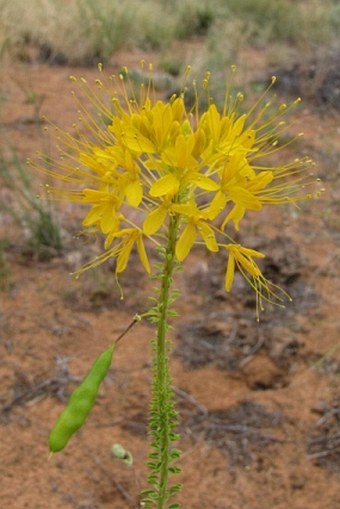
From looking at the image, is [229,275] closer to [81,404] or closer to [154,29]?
[81,404]

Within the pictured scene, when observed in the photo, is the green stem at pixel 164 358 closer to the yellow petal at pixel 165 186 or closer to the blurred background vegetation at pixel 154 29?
the yellow petal at pixel 165 186

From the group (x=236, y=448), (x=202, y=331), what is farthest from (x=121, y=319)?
(x=236, y=448)

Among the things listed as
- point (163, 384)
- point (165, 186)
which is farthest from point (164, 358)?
point (165, 186)

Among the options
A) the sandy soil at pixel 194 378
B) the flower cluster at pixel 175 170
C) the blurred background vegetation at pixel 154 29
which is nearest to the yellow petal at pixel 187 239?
the flower cluster at pixel 175 170

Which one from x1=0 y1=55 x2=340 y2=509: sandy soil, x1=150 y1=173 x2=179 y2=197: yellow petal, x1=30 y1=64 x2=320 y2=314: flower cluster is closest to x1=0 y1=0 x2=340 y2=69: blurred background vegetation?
x1=0 y1=55 x2=340 y2=509: sandy soil

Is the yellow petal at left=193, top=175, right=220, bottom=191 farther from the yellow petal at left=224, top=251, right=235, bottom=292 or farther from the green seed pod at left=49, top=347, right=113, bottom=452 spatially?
the green seed pod at left=49, top=347, right=113, bottom=452
